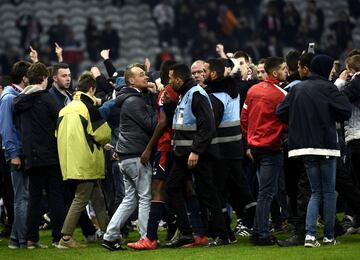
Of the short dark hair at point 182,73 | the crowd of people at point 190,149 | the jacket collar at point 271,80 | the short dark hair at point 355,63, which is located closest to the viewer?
the crowd of people at point 190,149

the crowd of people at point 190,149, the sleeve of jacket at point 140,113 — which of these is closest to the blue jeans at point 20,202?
the crowd of people at point 190,149

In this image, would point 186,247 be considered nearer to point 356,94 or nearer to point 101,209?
point 101,209

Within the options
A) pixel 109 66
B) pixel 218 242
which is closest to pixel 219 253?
pixel 218 242

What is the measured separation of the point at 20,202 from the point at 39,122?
0.91 m

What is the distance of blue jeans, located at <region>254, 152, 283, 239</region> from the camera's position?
10.0m

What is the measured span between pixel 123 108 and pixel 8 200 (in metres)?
2.38

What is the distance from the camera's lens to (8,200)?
1203 cm

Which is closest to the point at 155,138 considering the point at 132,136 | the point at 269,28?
the point at 132,136

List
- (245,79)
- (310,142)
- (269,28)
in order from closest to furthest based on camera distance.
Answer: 1. (310,142)
2. (245,79)
3. (269,28)

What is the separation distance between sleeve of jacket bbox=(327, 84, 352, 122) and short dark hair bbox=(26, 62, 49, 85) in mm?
3051

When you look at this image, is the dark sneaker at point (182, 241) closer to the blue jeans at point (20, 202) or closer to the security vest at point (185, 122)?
the security vest at point (185, 122)

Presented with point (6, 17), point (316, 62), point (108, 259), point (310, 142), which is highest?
point (6, 17)

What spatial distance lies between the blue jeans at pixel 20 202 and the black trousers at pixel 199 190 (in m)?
1.79

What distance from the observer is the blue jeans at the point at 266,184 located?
32.9ft
